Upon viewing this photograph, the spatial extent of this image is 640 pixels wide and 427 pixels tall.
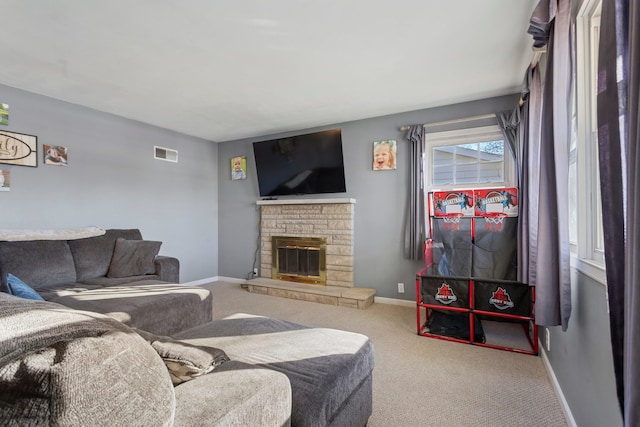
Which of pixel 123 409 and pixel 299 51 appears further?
pixel 299 51

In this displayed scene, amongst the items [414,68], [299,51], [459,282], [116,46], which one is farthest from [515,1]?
[116,46]

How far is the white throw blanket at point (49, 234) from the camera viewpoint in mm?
2842

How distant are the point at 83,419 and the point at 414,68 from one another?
3.13 metres

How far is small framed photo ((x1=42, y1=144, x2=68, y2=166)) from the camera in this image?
3.39 metres

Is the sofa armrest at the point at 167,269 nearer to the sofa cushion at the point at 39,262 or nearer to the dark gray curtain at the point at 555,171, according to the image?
the sofa cushion at the point at 39,262

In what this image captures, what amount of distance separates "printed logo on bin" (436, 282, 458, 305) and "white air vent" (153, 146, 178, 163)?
4.17m

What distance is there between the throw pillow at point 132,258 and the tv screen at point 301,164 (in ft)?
6.42

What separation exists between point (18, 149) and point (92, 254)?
1.30 meters

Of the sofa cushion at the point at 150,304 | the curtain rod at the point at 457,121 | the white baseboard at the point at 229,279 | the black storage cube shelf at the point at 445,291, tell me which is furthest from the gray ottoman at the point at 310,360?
the white baseboard at the point at 229,279

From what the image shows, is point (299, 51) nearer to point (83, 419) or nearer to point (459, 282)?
point (459, 282)

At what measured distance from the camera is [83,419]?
511mm

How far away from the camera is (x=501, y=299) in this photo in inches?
107

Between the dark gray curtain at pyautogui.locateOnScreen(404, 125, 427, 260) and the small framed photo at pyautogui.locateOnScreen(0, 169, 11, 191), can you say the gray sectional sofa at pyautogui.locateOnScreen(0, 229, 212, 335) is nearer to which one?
the small framed photo at pyautogui.locateOnScreen(0, 169, 11, 191)

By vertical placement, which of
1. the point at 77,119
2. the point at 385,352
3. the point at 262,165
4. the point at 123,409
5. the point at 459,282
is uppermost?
the point at 77,119
